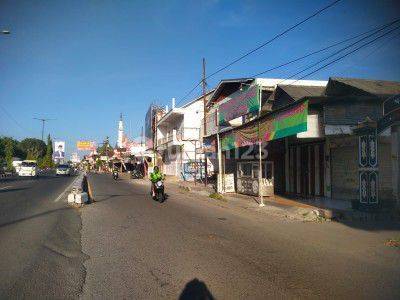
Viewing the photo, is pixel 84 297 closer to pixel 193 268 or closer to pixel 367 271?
pixel 193 268

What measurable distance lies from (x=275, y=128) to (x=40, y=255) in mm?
10385

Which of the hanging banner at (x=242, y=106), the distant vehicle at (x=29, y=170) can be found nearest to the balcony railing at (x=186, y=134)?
the hanging banner at (x=242, y=106)

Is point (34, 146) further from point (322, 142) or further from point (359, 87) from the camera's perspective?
point (359, 87)

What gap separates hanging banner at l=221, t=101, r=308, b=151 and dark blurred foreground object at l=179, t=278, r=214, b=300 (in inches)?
331

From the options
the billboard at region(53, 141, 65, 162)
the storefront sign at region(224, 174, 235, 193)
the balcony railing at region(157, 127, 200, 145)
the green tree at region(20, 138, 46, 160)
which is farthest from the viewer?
the billboard at region(53, 141, 65, 162)

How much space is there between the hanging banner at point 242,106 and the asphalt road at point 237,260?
8079 mm

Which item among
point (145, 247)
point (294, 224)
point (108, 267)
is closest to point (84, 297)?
point (108, 267)

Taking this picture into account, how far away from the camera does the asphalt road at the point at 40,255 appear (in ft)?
18.3

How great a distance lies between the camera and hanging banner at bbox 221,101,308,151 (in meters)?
13.2

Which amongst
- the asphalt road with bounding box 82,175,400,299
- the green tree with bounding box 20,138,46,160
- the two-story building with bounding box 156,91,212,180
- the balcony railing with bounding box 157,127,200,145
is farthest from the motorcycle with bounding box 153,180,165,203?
the green tree with bounding box 20,138,46,160

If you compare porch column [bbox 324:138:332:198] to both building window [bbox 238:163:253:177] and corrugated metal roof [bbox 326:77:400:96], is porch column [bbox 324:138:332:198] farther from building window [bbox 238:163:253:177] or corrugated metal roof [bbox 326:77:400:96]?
building window [bbox 238:163:253:177]

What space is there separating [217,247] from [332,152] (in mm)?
11071

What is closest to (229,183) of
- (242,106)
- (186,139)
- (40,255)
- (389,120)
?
(242,106)

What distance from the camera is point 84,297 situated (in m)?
5.21
